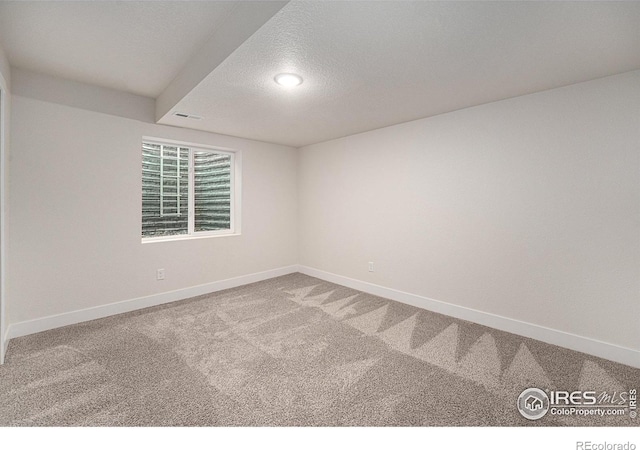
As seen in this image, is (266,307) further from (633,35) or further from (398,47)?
(633,35)

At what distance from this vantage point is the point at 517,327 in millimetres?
2730

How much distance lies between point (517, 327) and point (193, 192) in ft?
13.8

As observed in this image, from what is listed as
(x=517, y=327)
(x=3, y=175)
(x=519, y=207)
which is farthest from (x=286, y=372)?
(x=3, y=175)

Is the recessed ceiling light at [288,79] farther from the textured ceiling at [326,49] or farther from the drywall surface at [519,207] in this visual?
the drywall surface at [519,207]

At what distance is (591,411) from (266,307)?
111 inches

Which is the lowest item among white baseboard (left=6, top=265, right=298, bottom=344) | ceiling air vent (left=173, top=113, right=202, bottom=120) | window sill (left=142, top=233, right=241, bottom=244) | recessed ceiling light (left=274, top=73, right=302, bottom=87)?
white baseboard (left=6, top=265, right=298, bottom=344)

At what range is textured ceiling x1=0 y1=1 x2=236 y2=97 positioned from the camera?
1.81m

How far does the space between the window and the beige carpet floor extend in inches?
49.0

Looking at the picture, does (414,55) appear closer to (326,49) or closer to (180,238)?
(326,49)

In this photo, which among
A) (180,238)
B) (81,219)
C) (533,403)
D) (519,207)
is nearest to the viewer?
(533,403)

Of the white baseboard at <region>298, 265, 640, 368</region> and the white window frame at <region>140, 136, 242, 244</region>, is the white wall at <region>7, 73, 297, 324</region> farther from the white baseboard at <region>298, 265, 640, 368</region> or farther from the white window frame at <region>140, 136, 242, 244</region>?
the white baseboard at <region>298, 265, 640, 368</region>

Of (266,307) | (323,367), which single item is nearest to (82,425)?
(323,367)

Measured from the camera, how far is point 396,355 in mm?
2326

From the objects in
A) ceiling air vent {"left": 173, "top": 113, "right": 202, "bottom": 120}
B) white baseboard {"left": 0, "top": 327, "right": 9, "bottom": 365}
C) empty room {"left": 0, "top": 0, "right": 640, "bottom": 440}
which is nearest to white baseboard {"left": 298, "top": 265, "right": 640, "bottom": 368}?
empty room {"left": 0, "top": 0, "right": 640, "bottom": 440}
